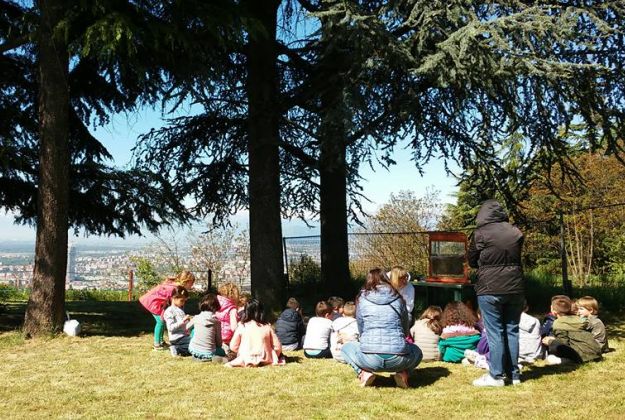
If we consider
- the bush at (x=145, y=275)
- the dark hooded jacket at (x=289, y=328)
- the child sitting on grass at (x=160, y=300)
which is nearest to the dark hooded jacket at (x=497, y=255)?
the dark hooded jacket at (x=289, y=328)

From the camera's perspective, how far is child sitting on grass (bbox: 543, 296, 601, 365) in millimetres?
6875

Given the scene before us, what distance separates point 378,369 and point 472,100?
5.06 meters

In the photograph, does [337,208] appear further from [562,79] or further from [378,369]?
[378,369]

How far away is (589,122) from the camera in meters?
8.99

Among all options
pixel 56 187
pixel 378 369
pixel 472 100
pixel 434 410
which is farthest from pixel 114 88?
pixel 434 410

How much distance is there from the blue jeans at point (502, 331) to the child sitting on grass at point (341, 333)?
182 centimetres

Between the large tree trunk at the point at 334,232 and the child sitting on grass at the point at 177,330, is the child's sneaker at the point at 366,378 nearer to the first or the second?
the child sitting on grass at the point at 177,330

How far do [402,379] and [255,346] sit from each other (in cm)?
191

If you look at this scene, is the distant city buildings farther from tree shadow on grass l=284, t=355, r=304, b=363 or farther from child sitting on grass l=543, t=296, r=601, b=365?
child sitting on grass l=543, t=296, r=601, b=365

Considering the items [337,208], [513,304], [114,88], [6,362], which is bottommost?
[6,362]

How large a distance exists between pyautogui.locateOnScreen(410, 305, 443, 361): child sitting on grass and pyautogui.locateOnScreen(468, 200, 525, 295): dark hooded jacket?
1544mm

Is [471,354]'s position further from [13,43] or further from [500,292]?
[13,43]

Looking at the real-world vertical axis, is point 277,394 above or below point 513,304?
below

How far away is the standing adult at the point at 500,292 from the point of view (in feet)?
19.1
